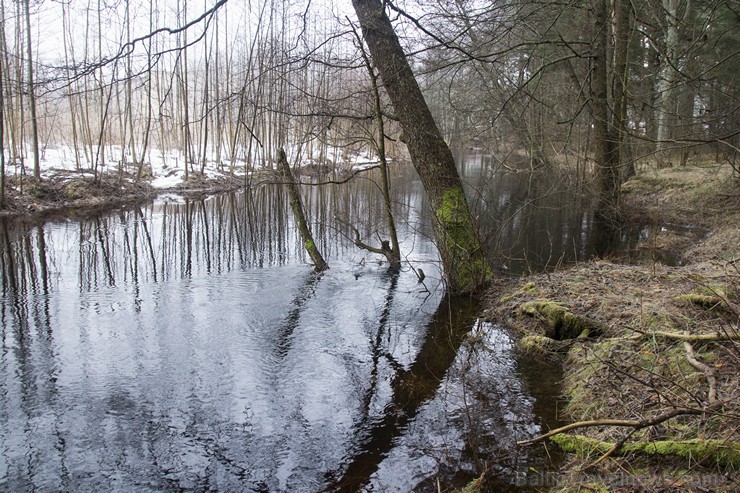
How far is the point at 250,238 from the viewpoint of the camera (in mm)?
13297

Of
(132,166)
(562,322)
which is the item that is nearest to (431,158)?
(562,322)

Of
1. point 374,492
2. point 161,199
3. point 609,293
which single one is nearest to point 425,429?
point 374,492

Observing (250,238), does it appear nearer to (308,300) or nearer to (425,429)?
(308,300)

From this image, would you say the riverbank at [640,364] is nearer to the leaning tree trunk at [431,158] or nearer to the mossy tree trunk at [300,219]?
the leaning tree trunk at [431,158]

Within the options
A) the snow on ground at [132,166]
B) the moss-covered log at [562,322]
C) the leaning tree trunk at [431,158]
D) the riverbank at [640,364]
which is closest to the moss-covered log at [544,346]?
the riverbank at [640,364]

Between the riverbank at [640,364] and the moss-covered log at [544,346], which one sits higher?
the riverbank at [640,364]

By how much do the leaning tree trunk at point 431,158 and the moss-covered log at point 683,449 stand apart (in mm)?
4232

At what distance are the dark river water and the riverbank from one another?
0.39 meters

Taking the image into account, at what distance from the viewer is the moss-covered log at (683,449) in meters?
2.75

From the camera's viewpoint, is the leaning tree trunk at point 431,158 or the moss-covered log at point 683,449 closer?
the moss-covered log at point 683,449

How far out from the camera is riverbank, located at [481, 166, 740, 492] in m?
2.86

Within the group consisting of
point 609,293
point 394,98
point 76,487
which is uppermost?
point 394,98

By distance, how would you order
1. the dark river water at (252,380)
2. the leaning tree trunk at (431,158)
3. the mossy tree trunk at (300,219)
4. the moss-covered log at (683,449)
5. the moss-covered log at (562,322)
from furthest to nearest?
1. the mossy tree trunk at (300,219)
2. the leaning tree trunk at (431,158)
3. the moss-covered log at (562,322)
4. the dark river water at (252,380)
5. the moss-covered log at (683,449)

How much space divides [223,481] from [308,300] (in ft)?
14.6
